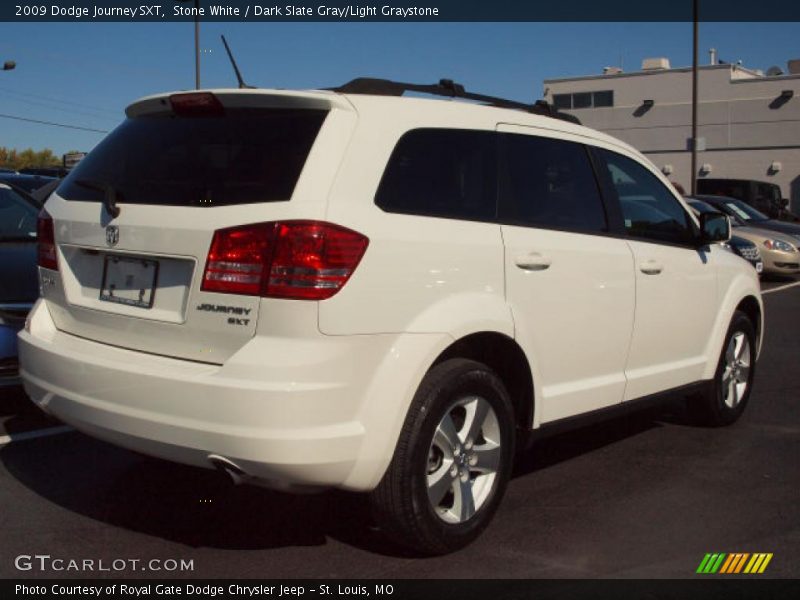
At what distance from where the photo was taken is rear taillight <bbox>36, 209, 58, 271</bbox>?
4.12m

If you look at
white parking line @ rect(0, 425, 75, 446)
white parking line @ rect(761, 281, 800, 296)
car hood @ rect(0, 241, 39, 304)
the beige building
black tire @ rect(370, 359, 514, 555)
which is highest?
the beige building

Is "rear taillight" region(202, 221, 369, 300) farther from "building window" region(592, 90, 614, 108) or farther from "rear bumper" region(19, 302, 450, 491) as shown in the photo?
"building window" region(592, 90, 614, 108)

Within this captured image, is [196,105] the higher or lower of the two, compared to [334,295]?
higher

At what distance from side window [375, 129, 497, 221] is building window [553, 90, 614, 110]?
43312 mm

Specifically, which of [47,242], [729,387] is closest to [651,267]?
[729,387]

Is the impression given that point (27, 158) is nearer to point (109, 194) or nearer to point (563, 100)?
point (563, 100)

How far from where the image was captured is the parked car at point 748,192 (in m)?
24.5

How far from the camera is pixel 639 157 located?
5328mm

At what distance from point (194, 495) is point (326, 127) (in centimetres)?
201

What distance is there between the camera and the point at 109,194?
380 centimetres

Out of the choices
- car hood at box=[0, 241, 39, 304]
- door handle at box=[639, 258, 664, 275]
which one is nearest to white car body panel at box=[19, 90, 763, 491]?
door handle at box=[639, 258, 664, 275]

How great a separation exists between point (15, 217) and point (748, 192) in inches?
834
